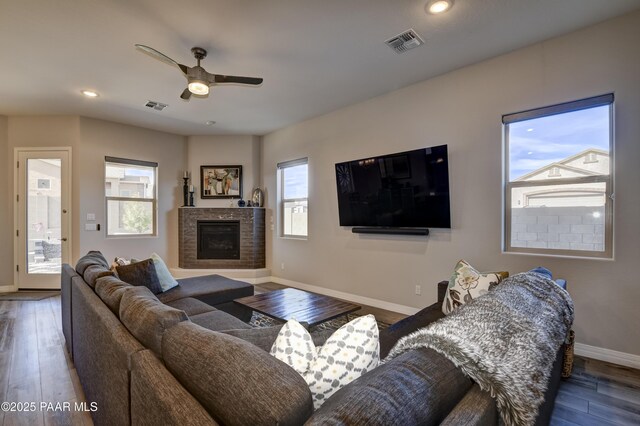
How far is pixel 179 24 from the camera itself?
2.63 metres

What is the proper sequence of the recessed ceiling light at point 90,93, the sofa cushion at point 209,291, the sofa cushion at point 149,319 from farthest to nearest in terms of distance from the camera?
the recessed ceiling light at point 90,93 → the sofa cushion at point 209,291 → the sofa cushion at point 149,319

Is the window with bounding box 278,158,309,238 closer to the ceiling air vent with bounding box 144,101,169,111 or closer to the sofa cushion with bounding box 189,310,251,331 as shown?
the ceiling air vent with bounding box 144,101,169,111

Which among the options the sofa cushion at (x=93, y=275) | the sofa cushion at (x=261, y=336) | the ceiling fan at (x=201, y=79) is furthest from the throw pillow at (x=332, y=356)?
the ceiling fan at (x=201, y=79)

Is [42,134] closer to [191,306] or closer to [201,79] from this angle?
[201,79]

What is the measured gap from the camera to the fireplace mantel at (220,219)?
587 centimetres

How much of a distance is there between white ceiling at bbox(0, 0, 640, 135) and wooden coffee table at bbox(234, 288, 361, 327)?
2.44 m

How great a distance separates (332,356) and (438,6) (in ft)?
8.68

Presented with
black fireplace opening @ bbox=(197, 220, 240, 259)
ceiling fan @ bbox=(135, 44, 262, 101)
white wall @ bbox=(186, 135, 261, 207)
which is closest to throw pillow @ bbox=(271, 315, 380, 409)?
ceiling fan @ bbox=(135, 44, 262, 101)

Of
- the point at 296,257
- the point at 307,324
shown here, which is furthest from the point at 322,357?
the point at 296,257

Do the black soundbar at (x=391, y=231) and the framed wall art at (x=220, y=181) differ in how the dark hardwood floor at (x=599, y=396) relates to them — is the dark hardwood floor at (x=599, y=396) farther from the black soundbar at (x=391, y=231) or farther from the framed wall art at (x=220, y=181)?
the framed wall art at (x=220, y=181)

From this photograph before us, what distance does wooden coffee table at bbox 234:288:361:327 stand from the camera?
2508 millimetres

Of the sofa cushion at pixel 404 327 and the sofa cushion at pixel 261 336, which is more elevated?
the sofa cushion at pixel 261 336

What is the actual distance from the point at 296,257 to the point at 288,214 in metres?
0.82

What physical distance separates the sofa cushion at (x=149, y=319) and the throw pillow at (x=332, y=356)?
449mm
